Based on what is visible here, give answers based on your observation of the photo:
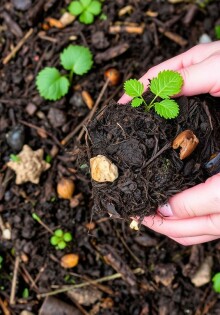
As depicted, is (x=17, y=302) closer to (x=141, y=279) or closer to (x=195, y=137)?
(x=141, y=279)

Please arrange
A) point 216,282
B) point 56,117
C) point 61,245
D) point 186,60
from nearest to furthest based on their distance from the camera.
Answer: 1. point 186,60
2. point 216,282
3. point 61,245
4. point 56,117

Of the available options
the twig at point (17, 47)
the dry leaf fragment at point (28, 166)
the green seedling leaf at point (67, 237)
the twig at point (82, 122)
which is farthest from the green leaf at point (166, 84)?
the twig at point (17, 47)

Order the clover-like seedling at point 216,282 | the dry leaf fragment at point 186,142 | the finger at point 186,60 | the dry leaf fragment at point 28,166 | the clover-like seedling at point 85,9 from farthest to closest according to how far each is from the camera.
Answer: the clover-like seedling at point 85,9
the dry leaf fragment at point 28,166
the clover-like seedling at point 216,282
the finger at point 186,60
the dry leaf fragment at point 186,142

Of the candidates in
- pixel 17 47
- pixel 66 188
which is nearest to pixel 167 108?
pixel 66 188

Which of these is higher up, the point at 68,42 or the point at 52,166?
the point at 68,42

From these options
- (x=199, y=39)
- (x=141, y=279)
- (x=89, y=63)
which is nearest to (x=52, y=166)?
(x=89, y=63)

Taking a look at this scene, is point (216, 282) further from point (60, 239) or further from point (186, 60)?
point (186, 60)

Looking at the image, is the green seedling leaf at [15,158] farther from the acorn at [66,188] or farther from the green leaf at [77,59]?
the green leaf at [77,59]
